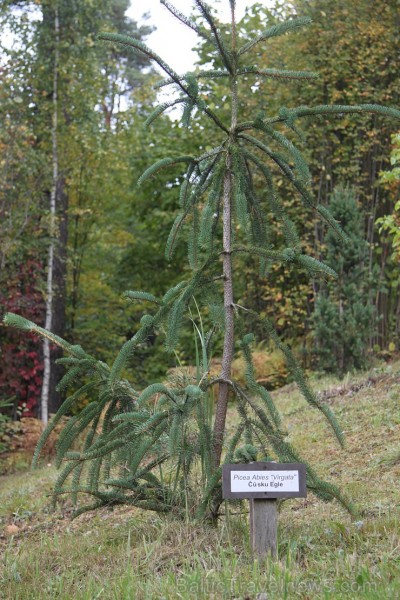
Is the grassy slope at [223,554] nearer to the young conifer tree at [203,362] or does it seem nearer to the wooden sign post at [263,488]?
the wooden sign post at [263,488]

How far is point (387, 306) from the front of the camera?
14.5 meters

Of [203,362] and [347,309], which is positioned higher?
[347,309]

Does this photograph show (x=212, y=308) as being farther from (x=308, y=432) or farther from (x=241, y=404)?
(x=308, y=432)

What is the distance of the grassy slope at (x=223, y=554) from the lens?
3824 mm

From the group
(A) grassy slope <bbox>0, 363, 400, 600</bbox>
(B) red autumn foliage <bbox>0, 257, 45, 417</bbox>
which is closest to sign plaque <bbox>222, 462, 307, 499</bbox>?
(A) grassy slope <bbox>0, 363, 400, 600</bbox>

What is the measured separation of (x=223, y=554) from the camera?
4191 millimetres

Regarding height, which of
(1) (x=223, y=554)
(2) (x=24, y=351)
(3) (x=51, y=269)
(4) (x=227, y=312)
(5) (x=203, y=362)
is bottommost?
(1) (x=223, y=554)

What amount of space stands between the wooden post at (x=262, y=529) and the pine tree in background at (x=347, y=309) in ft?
26.1

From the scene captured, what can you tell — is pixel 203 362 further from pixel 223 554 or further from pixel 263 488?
pixel 223 554

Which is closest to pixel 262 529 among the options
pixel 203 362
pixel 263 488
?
pixel 263 488

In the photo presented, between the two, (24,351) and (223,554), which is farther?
(24,351)

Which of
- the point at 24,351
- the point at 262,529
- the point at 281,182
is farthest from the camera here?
the point at 281,182

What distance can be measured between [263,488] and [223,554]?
1.31 feet

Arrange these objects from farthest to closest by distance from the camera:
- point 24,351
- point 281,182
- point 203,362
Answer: point 281,182, point 24,351, point 203,362
